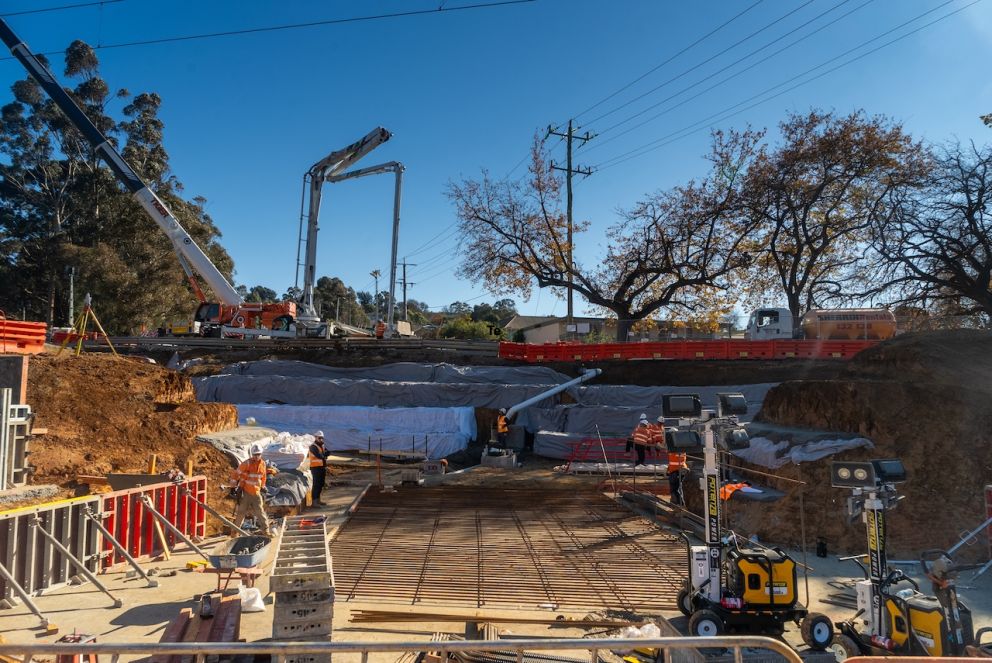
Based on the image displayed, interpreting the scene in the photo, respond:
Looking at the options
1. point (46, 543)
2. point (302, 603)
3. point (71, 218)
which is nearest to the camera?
point (302, 603)

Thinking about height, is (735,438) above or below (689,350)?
below

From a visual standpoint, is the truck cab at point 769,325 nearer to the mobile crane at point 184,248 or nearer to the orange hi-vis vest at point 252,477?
the mobile crane at point 184,248

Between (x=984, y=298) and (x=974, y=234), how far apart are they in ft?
6.48

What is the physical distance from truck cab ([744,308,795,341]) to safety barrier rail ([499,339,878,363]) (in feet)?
6.72

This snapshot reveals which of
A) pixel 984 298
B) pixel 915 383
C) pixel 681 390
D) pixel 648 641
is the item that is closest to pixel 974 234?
pixel 984 298

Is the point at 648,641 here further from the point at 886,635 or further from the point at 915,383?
the point at 915,383

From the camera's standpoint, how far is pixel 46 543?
285 inches

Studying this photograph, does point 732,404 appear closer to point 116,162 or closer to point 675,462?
point 675,462

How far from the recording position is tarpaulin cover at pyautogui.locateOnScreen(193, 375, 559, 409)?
74.9 feet

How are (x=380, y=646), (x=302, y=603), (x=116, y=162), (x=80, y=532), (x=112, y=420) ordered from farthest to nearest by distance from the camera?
(x=116, y=162)
(x=112, y=420)
(x=80, y=532)
(x=302, y=603)
(x=380, y=646)

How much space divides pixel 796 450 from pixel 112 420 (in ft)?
48.0

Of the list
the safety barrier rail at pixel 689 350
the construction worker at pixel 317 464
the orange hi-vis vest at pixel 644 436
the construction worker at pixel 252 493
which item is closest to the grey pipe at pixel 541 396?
the safety barrier rail at pixel 689 350

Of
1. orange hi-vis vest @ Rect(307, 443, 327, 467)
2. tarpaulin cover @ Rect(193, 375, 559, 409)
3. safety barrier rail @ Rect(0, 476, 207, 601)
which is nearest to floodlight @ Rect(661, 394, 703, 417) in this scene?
safety barrier rail @ Rect(0, 476, 207, 601)

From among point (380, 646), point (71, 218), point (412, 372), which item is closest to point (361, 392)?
point (412, 372)
